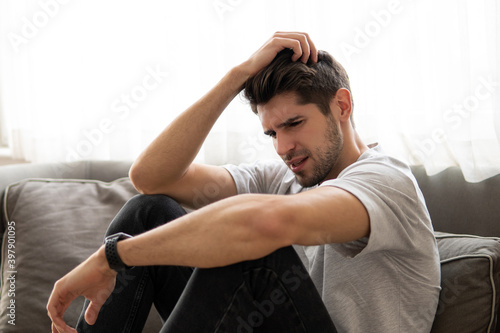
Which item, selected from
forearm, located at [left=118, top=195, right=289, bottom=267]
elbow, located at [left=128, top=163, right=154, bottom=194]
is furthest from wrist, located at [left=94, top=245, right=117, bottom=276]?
elbow, located at [left=128, top=163, right=154, bottom=194]

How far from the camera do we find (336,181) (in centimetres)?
109

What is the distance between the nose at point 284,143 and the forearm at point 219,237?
1.14ft

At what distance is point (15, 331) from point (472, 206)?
138 centimetres

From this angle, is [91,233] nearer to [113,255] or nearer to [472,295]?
[113,255]

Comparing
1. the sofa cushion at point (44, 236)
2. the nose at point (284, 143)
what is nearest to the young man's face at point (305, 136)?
the nose at point (284, 143)

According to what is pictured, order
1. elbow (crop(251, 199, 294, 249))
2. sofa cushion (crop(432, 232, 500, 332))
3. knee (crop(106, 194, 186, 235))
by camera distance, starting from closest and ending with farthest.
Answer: elbow (crop(251, 199, 294, 249))
sofa cushion (crop(432, 232, 500, 332))
knee (crop(106, 194, 186, 235))

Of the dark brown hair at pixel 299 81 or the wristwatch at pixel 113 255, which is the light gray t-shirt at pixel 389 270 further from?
the wristwatch at pixel 113 255

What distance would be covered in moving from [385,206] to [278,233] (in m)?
0.24

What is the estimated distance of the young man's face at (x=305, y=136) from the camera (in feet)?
4.38

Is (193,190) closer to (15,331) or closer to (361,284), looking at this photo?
(361,284)

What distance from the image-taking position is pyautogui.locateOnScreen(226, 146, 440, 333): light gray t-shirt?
1125 mm

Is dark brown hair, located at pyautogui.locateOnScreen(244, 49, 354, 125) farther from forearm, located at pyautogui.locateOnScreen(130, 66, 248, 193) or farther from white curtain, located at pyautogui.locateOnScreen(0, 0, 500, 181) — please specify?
white curtain, located at pyautogui.locateOnScreen(0, 0, 500, 181)

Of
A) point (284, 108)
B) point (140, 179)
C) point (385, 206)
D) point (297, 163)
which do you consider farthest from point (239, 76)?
point (385, 206)

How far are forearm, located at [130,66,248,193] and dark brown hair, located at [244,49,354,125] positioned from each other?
0.06m
